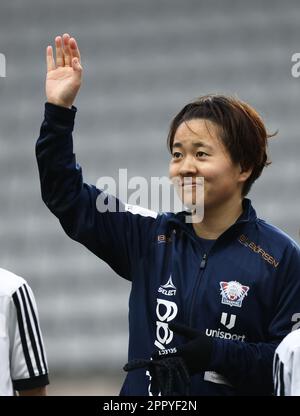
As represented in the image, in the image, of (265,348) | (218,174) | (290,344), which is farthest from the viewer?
(218,174)

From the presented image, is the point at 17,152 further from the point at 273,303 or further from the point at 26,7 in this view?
the point at 273,303

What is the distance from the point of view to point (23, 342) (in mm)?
2371

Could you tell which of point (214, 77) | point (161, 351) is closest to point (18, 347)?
point (161, 351)

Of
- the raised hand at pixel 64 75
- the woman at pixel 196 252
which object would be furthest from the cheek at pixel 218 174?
the raised hand at pixel 64 75

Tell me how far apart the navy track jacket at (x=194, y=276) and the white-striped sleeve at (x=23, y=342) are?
296 mm

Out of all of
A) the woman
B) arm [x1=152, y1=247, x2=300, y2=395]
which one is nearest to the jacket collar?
the woman

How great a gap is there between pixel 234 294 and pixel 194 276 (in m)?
0.12

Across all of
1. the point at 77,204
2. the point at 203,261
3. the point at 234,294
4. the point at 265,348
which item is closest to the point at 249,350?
the point at 265,348

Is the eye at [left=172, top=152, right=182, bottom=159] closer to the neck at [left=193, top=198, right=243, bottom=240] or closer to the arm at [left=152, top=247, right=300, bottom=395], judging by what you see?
the neck at [left=193, top=198, right=243, bottom=240]

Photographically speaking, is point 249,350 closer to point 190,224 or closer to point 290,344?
point 290,344

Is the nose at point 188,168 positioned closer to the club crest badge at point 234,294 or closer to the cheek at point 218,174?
the cheek at point 218,174

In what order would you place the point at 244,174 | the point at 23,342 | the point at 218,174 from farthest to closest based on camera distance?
1. the point at 244,174
2. the point at 218,174
3. the point at 23,342

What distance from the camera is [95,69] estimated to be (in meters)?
6.23

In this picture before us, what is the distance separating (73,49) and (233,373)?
93 centimetres
